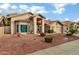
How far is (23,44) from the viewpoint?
6457 millimetres

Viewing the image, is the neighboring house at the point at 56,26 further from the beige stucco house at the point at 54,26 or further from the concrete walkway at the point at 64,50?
the concrete walkway at the point at 64,50

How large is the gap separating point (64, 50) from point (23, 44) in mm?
953

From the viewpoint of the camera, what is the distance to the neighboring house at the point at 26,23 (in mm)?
6489

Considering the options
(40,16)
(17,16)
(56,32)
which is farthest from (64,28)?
(17,16)

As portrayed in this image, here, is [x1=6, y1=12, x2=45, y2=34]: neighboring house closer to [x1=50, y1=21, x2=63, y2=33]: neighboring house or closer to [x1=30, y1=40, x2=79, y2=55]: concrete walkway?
[x1=50, y1=21, x2=63, y2=33]: neighboring house

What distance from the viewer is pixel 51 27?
262 inches

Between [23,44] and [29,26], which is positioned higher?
[29,26]

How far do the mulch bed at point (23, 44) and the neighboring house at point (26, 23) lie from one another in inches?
6.0

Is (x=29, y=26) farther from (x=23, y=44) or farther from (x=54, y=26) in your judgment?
(x=54, y=26)

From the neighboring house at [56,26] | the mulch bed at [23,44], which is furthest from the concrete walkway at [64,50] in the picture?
the neighboring house at [56,26]

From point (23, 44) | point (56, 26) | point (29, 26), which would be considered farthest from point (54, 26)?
point (23, 44)

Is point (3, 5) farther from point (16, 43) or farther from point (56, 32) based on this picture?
point (56, 32)

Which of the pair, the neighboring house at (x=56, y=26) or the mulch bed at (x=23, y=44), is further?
the neighboring house at (x=56, y=26)

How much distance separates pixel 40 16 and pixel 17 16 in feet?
1.77
